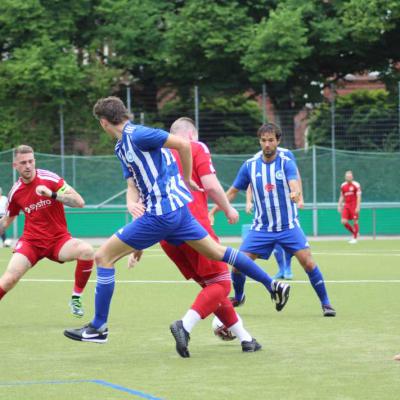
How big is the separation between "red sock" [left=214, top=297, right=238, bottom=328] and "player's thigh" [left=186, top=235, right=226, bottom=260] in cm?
40

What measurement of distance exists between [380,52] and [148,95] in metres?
7.67

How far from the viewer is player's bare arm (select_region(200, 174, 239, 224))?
901 cm

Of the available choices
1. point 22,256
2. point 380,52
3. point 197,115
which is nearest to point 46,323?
point 22,256

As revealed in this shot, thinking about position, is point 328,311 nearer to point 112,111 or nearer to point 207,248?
point 207,248

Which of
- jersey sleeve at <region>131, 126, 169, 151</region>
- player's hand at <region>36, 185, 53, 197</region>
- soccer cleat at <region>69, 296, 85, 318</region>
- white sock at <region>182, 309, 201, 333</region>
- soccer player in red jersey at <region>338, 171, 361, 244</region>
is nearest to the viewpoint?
jersey sleeve at <region>131, 126, 169, 151</region>

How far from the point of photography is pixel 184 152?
8430 mm

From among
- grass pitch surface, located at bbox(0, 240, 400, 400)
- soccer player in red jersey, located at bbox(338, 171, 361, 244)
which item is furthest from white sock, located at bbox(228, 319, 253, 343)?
soccer player in red jersey, located at bbox(338, 171, 361, 244)

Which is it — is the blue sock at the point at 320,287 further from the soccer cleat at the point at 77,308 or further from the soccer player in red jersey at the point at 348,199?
the soccer player in red jersey at the point at 348,199

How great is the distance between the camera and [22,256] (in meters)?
11.1

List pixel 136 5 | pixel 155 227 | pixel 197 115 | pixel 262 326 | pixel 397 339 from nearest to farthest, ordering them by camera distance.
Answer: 1. pixel 155 227
2. pixel 397 339
3. pixel 262 326
4. pixel 197 115
5. pixel 136 5

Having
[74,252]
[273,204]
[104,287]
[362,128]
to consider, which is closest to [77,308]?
[74,252]

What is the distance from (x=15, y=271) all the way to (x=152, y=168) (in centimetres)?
302

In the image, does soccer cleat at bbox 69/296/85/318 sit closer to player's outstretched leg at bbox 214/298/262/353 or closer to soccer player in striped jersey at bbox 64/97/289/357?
soccer player in striped jersey at bbox 64/97/289/357

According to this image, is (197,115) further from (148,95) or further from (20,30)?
(20,30)
